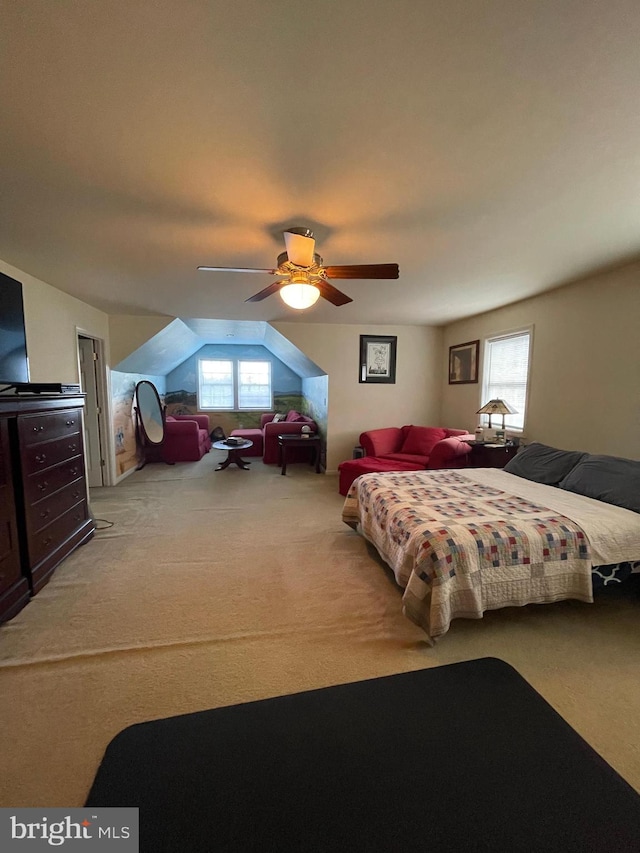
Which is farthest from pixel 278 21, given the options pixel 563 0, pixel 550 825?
pixel 550 825

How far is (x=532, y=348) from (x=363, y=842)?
13.8 ft

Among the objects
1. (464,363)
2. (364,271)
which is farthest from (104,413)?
(464,363)

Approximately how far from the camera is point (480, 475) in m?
3.12

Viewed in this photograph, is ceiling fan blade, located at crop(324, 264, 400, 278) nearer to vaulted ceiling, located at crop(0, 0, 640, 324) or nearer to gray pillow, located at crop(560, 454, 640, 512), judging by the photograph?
vaulted ceiling, located at crop(0, 0, 640, 324)

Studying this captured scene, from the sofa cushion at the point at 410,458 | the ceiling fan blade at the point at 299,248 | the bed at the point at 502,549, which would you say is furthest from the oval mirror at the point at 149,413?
the bed at the point at 502,549

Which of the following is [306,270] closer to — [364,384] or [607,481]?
[607,481]

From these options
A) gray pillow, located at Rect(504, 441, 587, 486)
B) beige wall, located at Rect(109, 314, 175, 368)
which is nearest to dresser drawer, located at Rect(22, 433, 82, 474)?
beige wall, located at Rect(109, 314, 175, 368)

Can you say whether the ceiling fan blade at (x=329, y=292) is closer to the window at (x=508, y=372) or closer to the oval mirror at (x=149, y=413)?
the window at (x=508, y=372)

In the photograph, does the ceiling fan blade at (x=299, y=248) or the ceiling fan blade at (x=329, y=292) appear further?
the ceiling fan blade at (x=329, y=292)

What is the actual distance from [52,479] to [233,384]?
5756 millimetres

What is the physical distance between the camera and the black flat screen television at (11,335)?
225cm

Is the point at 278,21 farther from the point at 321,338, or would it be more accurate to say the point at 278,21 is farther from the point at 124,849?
the point at 321,338

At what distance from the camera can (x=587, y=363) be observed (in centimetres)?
322

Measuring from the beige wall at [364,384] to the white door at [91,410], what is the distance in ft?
8.37
